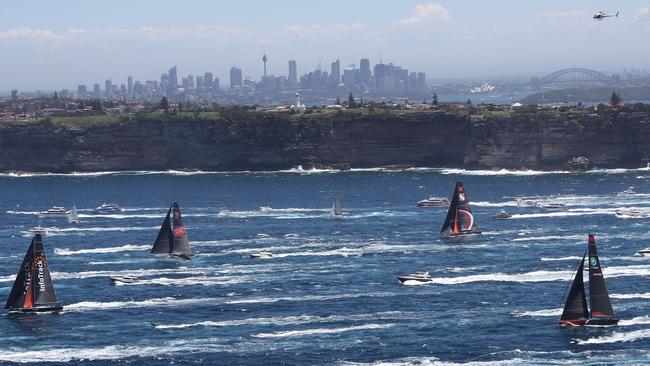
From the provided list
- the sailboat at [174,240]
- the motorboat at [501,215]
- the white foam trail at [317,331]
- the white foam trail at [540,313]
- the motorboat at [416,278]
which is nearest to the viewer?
A: the white foam trail at [317,331]

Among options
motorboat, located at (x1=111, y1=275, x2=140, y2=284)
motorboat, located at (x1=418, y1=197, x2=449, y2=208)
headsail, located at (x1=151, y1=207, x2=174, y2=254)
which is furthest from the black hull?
motorboat, located at (x1=418, y1=197, x2=449, y2=208)

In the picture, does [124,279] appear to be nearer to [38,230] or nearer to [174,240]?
[174,240]

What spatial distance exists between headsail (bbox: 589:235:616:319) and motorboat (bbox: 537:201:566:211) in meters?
70.1

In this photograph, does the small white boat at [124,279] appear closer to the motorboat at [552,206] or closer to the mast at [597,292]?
the mast at [597,292]

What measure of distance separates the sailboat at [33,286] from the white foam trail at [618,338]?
128 feet

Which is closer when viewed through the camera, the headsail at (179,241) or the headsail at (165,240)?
the headsail at (179,241)

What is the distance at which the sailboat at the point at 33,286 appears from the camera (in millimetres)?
94625

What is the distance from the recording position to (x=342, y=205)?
169 metres

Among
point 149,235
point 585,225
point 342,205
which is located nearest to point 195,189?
point 342,205

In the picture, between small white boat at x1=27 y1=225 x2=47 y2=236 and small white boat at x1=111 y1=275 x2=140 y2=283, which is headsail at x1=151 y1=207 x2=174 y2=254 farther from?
small white boat at x1=27 y1=225 x2=47 y2=236

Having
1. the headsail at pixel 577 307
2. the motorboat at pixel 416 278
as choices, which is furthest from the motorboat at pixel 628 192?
the headsail at pixel 577 307

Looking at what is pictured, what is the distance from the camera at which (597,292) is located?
3445 inches

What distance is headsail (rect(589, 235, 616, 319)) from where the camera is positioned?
86.6 metres

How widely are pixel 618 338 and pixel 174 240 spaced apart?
50773 mm
